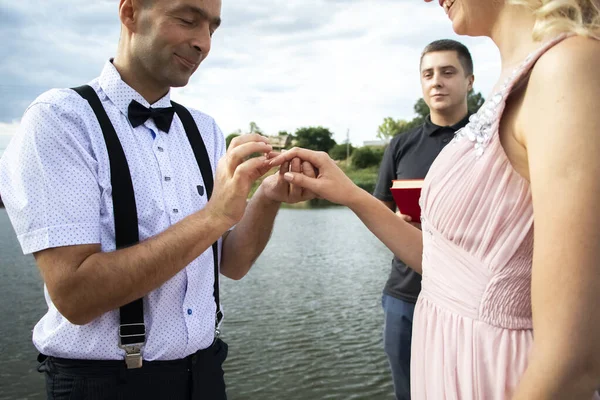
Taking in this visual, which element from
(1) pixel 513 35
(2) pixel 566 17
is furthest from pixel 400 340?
(2) pixel 566 17

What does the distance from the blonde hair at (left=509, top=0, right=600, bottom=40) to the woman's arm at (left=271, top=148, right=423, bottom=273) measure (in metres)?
0.95

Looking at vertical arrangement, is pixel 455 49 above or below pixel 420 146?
above

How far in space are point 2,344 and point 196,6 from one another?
849cm

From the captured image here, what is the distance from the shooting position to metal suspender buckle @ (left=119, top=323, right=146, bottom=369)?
6.17 feet

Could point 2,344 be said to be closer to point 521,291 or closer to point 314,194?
point 314,194

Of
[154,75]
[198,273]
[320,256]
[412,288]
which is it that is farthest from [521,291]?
[320,256]

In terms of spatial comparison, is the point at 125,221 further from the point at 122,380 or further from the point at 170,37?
the point at 170,37

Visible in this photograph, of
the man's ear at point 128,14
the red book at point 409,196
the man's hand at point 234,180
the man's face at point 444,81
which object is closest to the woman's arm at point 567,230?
the man's hand at point 234,180

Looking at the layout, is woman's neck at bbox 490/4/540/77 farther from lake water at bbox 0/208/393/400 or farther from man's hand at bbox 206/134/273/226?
lake water at bbox 0/208/393/400

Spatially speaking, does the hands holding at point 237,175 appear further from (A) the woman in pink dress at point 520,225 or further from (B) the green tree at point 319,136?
(B) the green tree at point 319,136

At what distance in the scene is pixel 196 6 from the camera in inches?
86.4

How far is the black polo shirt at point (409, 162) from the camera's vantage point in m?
3.69

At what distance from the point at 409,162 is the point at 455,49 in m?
0.94

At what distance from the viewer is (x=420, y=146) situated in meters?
3.91
